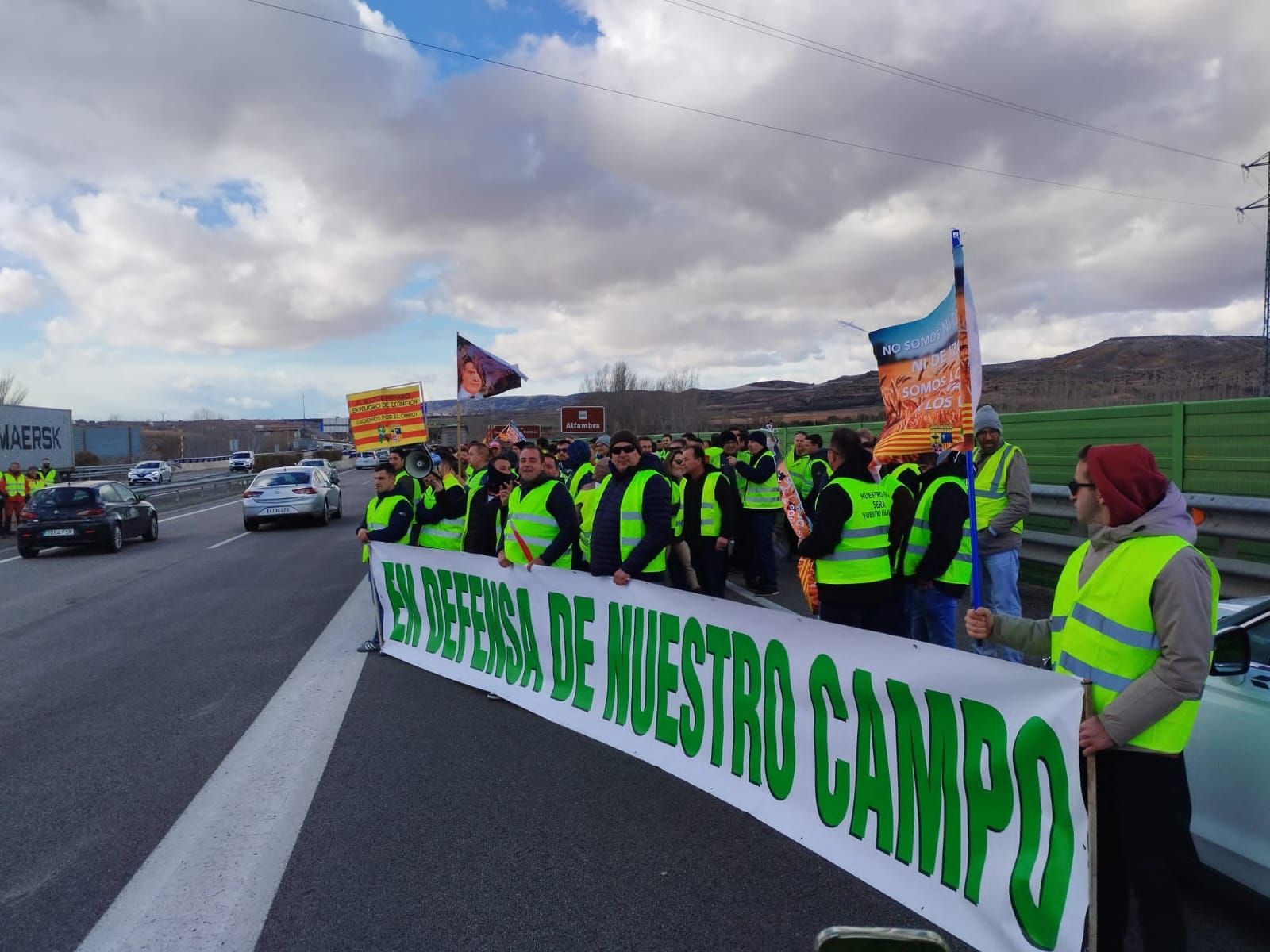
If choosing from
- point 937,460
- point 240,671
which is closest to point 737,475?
point 937,460

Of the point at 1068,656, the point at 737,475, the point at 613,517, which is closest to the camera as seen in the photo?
the point at 1068,656

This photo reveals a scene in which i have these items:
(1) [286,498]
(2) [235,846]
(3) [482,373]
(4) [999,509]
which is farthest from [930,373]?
(1) [286,498]

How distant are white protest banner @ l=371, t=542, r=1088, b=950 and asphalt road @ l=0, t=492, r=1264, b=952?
0.21 metres

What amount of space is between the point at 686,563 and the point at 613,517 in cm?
277

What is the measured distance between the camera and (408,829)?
155 inches

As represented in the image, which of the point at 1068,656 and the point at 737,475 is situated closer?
the point at 1068,656

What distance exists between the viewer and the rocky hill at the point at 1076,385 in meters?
31.7

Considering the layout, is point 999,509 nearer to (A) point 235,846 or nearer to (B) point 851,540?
(B) point 851,540

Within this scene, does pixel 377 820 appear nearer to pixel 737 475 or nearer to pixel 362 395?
pixel 737 475

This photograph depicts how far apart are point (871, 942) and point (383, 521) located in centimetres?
641

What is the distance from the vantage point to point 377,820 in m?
4.05

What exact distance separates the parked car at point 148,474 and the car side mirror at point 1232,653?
165 ft

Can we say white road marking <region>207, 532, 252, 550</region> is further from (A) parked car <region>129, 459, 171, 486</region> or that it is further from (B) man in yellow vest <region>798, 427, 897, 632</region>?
(A) parked car <region>129, 459, 171, 486</region>

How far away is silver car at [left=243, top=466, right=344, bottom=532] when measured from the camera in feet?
64.1
